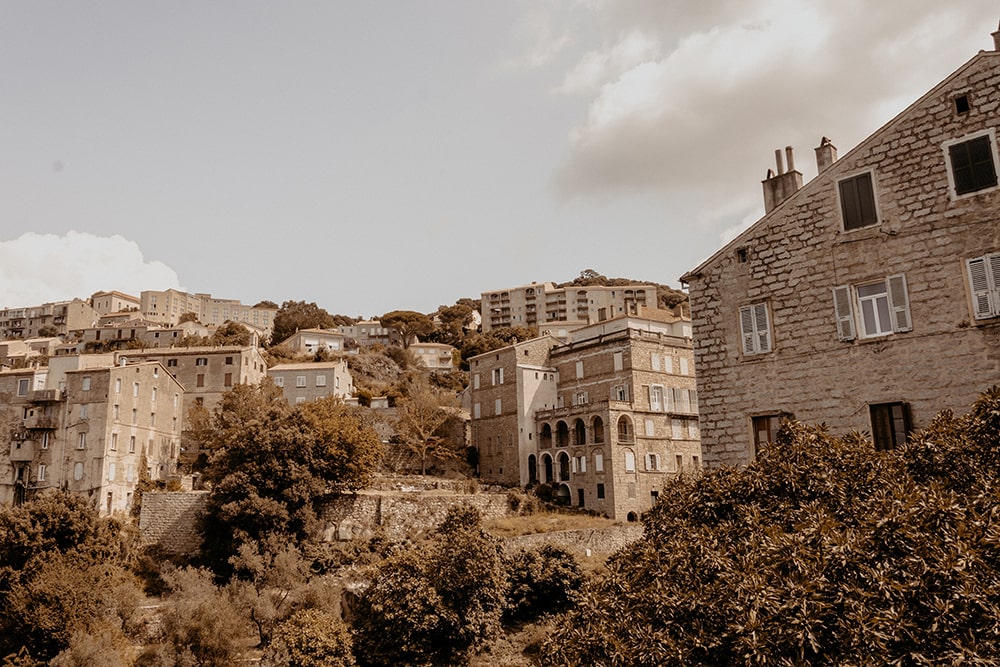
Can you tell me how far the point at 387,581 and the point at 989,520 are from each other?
68.7ft

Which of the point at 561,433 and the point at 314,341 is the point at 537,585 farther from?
the point at 314,341

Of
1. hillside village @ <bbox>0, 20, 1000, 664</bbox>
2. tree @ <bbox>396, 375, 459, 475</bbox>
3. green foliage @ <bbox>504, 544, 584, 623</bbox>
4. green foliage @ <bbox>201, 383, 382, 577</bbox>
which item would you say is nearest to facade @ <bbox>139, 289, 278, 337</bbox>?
hillside village @ <bbox>0, 20, 1000, 664</bbox>

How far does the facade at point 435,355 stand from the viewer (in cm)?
9619

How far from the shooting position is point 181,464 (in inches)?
2018

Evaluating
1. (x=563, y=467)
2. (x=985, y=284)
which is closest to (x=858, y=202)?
(x=985, y=284)

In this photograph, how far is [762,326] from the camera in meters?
15.9

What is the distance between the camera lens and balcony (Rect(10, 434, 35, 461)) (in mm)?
43281

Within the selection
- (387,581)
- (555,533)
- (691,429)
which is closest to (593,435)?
(691,429)

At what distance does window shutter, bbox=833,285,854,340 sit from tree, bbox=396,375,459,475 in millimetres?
42458

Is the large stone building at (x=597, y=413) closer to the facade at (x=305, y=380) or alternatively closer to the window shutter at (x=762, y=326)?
the facade at (x=305, y=380)

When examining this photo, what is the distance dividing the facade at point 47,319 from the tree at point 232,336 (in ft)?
102

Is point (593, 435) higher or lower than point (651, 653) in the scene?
higher

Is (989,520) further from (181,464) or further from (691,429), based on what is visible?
(181,464)

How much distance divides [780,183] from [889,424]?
6.14 m
